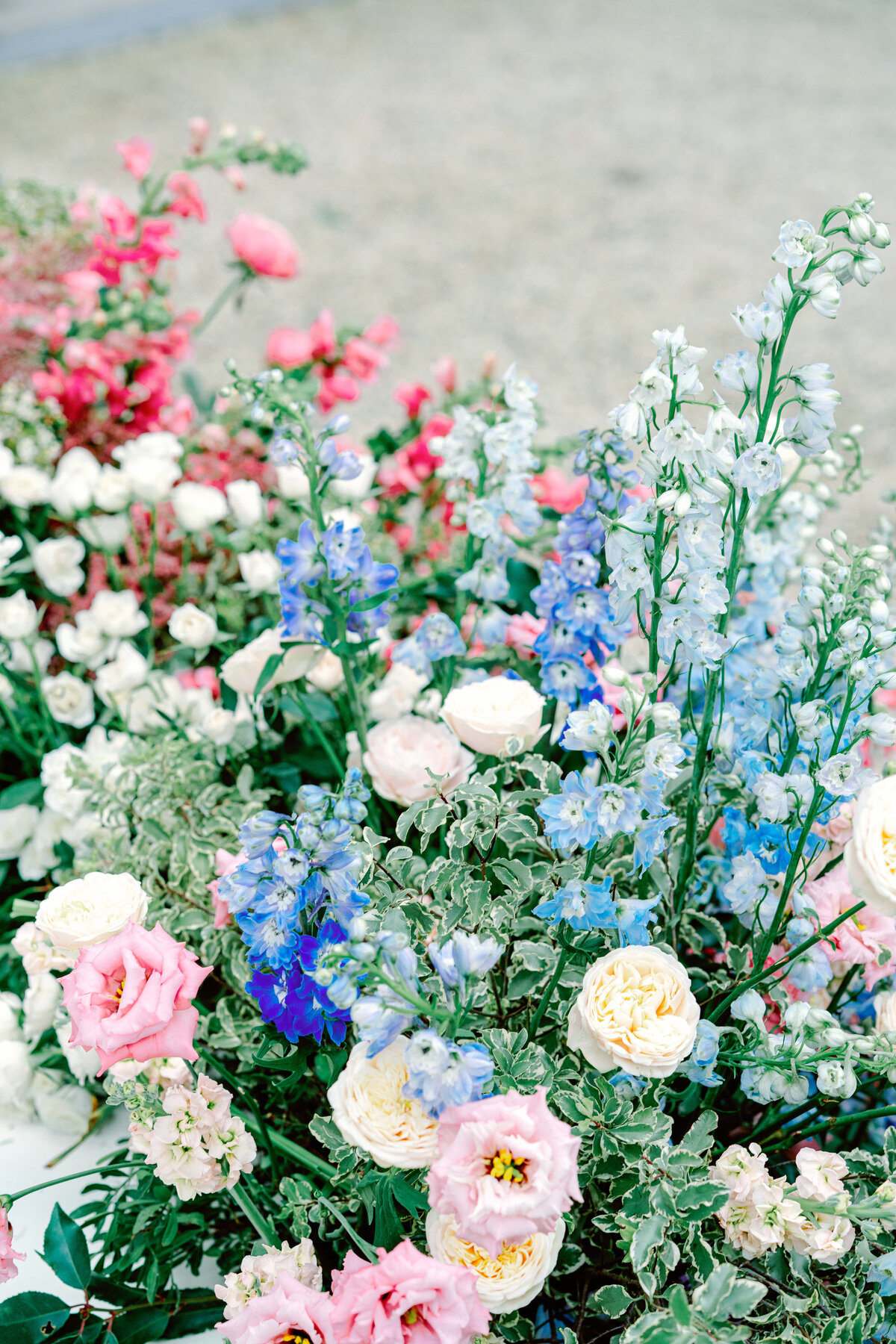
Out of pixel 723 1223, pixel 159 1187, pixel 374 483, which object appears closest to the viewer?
pixel 723 1223

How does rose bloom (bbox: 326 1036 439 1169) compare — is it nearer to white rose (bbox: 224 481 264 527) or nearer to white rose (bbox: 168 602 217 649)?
white rose (bbox: 168 602 217 649)

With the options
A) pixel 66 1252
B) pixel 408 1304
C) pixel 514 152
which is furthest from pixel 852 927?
pixel 514 152

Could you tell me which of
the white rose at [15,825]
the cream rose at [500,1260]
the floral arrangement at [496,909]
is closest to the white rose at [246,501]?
the floral arrangement at [496,909]

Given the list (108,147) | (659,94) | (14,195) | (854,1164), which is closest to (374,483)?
(14,195)

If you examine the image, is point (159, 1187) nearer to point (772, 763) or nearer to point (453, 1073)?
point (453, 1073)

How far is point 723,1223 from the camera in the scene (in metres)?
0.78

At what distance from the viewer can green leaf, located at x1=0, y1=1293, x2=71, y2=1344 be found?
83 centimetres

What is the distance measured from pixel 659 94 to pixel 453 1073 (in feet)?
16.0

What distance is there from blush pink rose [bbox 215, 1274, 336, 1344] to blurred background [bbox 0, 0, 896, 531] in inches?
91.9

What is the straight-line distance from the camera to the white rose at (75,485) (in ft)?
4.26

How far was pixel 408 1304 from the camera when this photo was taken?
0.64 meters

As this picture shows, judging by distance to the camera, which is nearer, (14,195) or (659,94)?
(14,195)

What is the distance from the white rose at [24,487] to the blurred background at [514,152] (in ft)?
5.52

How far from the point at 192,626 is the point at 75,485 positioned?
0.28m
